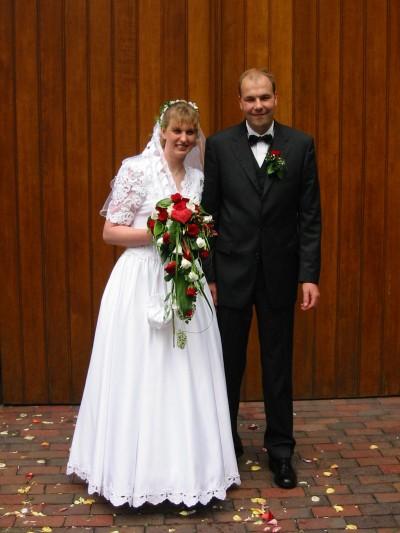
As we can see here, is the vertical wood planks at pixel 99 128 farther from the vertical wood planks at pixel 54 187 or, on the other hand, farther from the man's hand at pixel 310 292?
the man's hand at pixel 310 292

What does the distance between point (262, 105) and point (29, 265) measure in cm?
218

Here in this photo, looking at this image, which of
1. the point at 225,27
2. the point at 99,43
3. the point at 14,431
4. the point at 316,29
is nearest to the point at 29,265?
the point at 14,431

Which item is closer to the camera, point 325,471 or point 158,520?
point 158,520

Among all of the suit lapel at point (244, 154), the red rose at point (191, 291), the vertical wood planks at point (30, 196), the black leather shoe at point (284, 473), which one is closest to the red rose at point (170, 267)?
the red rose at point (191, 291)

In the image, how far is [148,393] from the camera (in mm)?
4105

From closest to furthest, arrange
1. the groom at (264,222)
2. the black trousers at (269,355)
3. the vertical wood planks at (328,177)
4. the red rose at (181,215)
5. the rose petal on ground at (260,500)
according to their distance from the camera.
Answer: the red rose at (181,215), the rose petal on ground at (260,500), the groom at (264,222), the black trousers at (269,355), the vertical wood planks at (328,177)

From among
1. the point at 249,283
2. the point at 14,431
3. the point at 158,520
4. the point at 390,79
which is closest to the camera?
the point at 158,520

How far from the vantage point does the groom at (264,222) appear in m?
4.36

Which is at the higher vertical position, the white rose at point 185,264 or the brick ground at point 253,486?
the white rose at point 185,264

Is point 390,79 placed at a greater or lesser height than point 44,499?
greater

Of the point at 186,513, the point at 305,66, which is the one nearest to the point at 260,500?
the point at 186,513

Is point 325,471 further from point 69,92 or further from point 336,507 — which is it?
point 69,92

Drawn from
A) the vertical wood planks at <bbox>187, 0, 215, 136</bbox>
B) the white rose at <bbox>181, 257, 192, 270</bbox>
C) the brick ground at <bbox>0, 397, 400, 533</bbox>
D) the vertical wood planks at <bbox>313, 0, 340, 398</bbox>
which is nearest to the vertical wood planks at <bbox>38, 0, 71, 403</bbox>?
the brick ground at <bbox>0, 397, 400, 533</bbox>

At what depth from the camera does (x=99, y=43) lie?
5.54 metres
